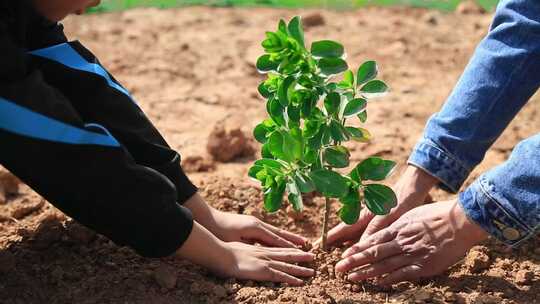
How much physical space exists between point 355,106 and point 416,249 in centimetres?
54

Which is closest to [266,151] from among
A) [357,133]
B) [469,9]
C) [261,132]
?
[261,132]

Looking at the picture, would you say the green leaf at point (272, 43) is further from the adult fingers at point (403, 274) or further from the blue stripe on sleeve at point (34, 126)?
the adult fingers at point (403, 274)

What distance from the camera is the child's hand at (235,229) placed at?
2836mm

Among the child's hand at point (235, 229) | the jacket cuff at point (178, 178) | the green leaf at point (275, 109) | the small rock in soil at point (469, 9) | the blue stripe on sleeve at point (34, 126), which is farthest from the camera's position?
the small rock in soil at point (469, 9)

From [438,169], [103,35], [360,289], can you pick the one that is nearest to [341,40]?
[103,35]

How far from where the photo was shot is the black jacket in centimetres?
217

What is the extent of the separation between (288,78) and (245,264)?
24.7 inches

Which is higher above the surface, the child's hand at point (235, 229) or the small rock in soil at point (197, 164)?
the child's hand at point (235, 229)

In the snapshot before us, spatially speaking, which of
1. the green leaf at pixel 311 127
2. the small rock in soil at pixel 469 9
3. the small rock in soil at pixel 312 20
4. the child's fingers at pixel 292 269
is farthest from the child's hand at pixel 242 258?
the small rock in soil at pixel 469 9

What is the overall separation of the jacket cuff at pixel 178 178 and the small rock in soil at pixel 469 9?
10.5ft

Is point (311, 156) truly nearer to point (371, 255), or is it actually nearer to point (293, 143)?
point (293, 143)

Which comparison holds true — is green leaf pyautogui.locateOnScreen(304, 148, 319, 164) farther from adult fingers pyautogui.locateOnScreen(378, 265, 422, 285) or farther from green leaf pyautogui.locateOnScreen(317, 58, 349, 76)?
adult fingers pyautogui.locateOnScreen(378, 265, 422, 285)

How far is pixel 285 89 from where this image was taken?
7.59 ft

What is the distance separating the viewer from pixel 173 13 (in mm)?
5535
